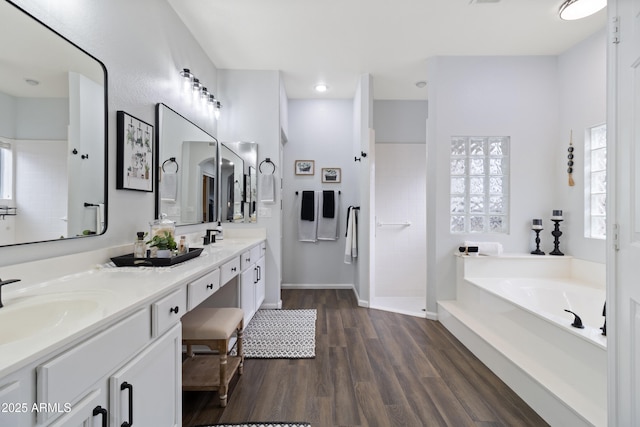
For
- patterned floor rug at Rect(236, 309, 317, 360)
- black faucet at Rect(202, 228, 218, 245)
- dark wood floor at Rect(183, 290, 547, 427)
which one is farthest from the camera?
black faucet at Rect(202, 228, 218, 245)

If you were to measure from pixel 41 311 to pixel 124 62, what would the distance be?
57.5 inches

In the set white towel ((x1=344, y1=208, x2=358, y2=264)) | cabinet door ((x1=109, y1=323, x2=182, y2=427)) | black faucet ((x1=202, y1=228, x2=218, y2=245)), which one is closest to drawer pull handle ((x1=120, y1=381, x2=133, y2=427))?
cabinet door ((x1=109, y1=323, x2=182, y2=427))

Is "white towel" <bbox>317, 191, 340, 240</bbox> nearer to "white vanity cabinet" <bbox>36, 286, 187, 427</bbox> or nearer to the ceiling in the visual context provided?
the ceiling

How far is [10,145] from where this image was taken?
1131 millimetres

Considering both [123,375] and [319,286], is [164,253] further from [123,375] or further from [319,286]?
[319,286]

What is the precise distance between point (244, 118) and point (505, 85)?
9.30ft

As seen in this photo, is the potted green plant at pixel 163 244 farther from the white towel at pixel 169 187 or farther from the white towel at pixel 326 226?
the white towel at pixel 326 226

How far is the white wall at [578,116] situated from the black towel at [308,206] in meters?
2.79

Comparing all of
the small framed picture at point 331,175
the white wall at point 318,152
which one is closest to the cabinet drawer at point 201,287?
the white wall at point 318,152

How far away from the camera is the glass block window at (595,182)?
2683 mm

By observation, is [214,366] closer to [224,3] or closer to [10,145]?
[10,145]

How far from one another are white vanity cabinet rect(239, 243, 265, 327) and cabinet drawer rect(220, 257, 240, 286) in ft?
0.59

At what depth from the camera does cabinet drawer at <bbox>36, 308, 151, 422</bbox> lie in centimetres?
66

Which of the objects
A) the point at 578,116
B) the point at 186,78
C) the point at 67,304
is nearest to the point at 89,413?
the point at 67,304
